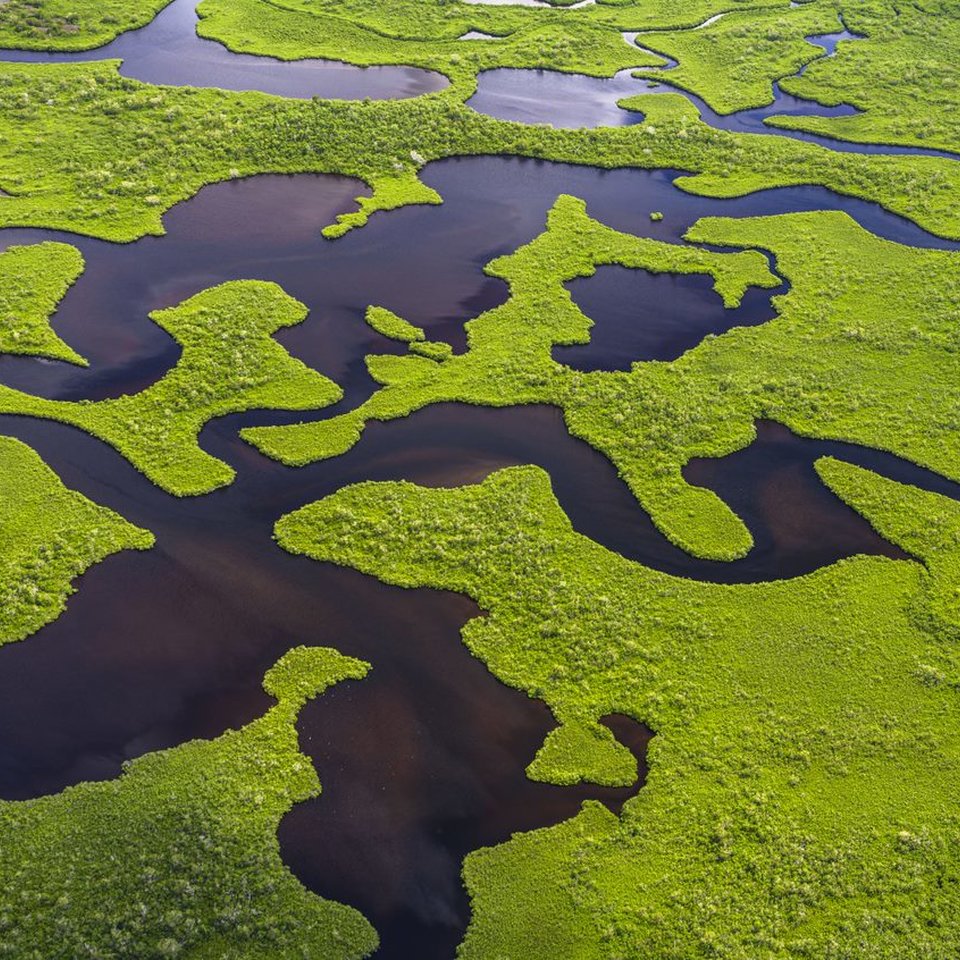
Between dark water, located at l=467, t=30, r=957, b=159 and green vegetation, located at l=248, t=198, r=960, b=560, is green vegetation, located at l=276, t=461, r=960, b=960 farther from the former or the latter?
dark water, located at l=467, t=30, r=957, b=159

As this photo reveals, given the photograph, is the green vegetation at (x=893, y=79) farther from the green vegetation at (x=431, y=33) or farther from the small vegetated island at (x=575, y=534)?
the green vegetation at (x=431, y=33)

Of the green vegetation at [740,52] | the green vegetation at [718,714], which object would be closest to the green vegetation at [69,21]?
the green vegetation at [740,52]

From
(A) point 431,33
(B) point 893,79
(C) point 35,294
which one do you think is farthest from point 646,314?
(B) point 893,79

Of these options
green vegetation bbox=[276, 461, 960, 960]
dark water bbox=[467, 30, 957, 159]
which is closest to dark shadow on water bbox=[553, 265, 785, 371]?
green vegetation bbox=[276, 461, 960, 960]

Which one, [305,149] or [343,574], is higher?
[305,149]

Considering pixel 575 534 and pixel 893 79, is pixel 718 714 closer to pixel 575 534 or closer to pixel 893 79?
pixel 575 534

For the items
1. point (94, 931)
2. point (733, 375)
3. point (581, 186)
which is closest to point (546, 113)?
point (581, 186)
